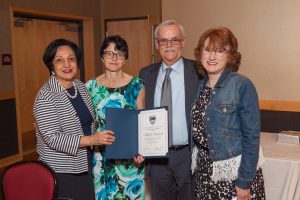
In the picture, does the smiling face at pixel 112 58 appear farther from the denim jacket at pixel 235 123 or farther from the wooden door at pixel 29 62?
the wooden door at pixel 29 62

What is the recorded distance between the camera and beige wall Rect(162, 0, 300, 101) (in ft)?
12.5

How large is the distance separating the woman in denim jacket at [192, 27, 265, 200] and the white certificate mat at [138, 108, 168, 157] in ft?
0.72

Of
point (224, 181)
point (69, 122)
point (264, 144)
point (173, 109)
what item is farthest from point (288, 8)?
point (69, 122)

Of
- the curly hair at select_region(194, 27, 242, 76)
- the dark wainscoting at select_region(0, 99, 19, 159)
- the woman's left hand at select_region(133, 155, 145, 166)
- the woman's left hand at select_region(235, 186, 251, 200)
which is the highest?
the curly hair at select_region(194, 27, 242, 76)

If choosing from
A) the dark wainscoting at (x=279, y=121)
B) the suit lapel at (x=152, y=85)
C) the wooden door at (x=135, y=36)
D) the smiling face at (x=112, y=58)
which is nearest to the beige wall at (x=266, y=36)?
the dark wainscoting at (x=279, y=121)

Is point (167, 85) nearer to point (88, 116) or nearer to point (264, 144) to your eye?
point (88, 116)

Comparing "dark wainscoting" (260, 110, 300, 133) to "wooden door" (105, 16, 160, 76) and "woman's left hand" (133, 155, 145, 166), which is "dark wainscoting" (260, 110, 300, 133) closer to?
"woman's left hand" (133, 155, 145, 166)

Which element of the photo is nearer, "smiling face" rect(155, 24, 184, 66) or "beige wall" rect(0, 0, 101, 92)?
"smiling face" rect(155, 24, 184, 66)

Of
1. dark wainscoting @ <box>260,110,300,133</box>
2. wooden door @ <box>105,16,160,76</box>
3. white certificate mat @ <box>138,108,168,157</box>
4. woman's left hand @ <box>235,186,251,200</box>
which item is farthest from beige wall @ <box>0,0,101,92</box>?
woman's left hand @ <box>235,186,251,200</box>

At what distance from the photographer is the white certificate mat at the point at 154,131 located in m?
1.92

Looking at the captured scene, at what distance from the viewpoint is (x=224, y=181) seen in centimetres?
174

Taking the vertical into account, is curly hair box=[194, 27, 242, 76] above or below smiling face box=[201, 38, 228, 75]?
above

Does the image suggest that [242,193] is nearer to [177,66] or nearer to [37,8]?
[177,66]

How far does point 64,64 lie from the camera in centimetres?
195
